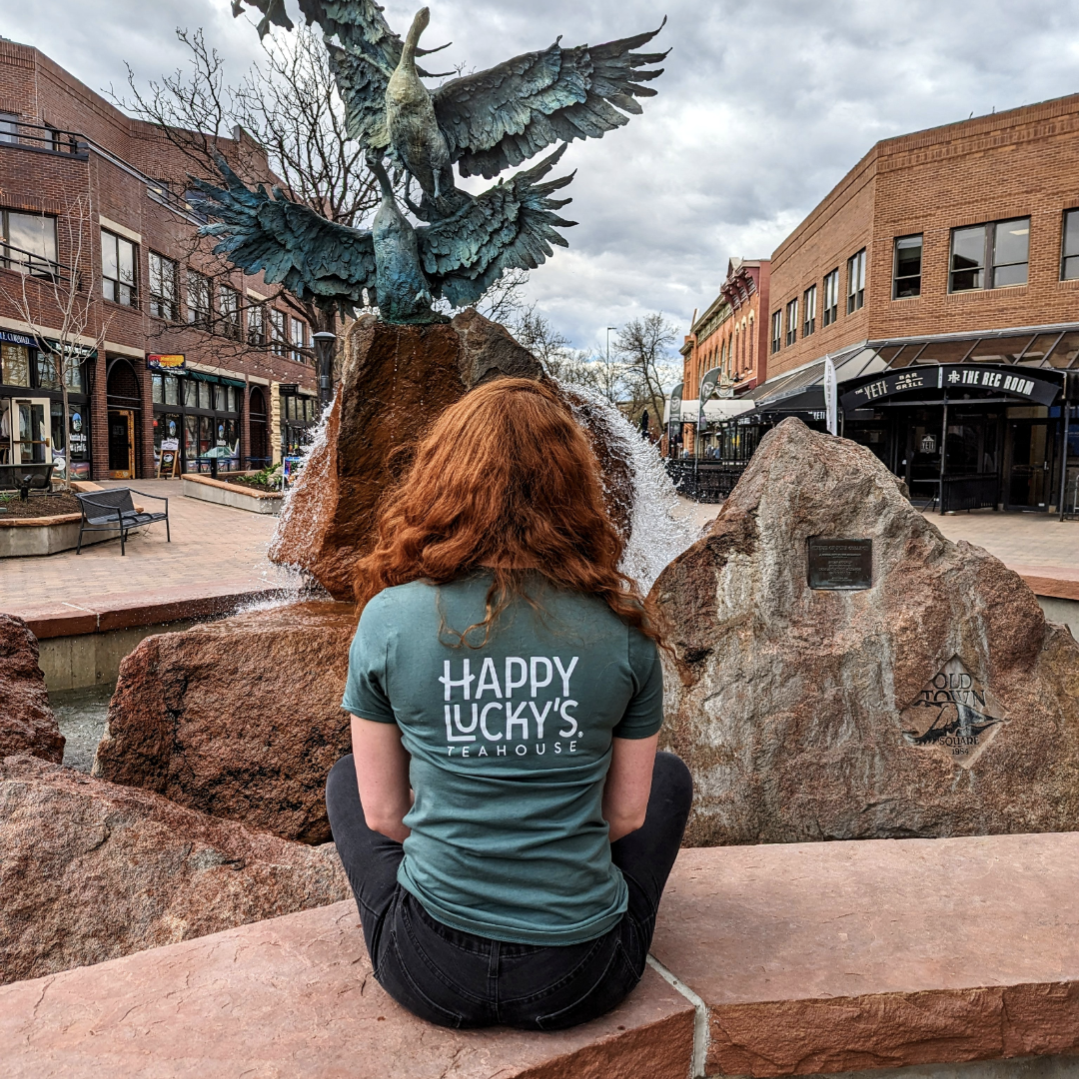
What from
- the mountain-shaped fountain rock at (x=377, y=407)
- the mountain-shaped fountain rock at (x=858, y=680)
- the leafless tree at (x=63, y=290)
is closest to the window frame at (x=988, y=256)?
the mountain-shaped fountain rock at (x=377, y=407)

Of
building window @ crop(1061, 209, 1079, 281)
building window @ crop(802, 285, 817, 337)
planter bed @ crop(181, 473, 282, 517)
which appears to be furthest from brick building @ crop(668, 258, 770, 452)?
planter bed @ crop(181, 473, 282, 517)

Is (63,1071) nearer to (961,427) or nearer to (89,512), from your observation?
(89,512)

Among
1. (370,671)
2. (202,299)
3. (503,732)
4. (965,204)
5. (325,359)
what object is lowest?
(503,732)

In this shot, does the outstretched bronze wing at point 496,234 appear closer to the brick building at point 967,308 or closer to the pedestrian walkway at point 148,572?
the pedestrian walkway at point 148,572

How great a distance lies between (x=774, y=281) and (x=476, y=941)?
37200mm

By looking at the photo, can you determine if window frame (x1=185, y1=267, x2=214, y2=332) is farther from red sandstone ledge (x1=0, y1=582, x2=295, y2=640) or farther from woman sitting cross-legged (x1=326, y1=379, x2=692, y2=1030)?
woman sitting cross-legged (x1=326, y1=379, x2=692, y2=1030)

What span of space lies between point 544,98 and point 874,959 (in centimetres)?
584

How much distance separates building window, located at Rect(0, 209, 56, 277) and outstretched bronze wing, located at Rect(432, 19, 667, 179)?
866 inches

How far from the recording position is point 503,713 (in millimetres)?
1568

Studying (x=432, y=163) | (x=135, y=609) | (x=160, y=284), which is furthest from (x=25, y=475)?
(x=160, y=284)

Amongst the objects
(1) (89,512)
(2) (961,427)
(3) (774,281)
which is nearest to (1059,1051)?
(1) (89,512)

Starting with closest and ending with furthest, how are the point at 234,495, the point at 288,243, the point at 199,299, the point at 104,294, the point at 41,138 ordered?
the point at 288,243, the point at 234,495, the point at 41,138, the point at 199,299, the point at 104,294

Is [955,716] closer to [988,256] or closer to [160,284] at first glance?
[988,256]

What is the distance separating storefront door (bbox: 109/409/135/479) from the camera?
2955 cm
